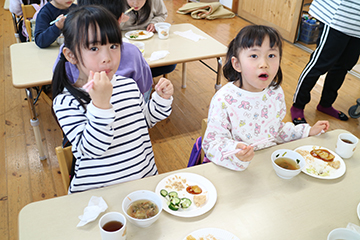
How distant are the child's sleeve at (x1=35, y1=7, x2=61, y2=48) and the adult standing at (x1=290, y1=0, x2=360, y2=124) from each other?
1909mm

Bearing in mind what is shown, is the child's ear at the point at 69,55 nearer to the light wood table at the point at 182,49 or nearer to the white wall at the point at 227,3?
the light wood table at the point at 182,49

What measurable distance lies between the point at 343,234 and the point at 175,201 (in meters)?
0.50

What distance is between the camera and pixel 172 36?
247cm

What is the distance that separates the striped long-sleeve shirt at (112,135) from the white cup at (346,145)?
2.30ft

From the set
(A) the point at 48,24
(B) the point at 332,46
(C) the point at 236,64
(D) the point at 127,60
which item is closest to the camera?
(C) the point at 236,64

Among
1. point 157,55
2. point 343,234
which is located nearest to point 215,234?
point 343,234

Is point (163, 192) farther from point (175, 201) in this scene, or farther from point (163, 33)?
point (163, 33)

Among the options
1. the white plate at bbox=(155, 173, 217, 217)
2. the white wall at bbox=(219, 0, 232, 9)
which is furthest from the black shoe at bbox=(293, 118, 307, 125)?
the white wall at bbox=(219, 0, 232, 9)

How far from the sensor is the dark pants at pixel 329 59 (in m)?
2.30

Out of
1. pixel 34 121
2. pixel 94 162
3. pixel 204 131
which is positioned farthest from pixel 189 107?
pixel 94 162

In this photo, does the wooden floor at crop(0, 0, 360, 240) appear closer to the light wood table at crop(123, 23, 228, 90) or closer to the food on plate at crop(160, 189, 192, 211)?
the light wood table at crop(123, 23, 228, 90)

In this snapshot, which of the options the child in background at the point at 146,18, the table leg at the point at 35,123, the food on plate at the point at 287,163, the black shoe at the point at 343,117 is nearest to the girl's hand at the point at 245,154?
the food on plate at the point at 287,163

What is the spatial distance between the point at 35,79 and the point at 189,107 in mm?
1475

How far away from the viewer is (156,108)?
1.29 metres
